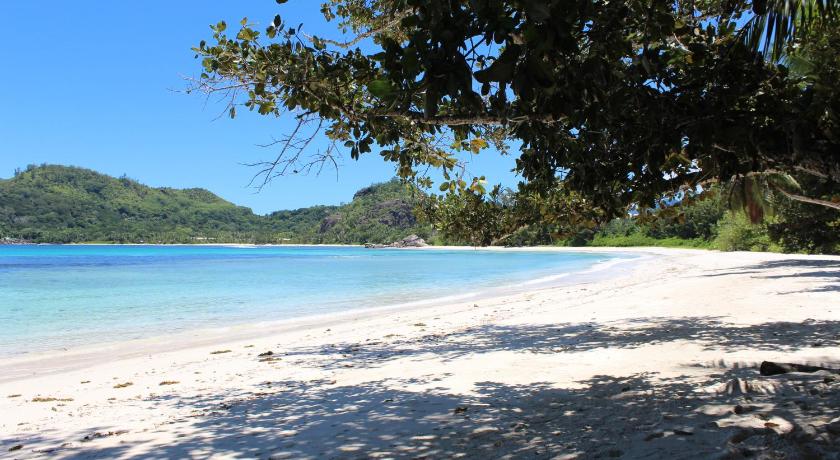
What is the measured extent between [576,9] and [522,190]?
11.3ft

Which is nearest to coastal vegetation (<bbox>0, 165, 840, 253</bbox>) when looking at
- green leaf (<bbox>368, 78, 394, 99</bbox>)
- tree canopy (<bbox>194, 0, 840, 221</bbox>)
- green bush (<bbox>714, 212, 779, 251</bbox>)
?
green bush (<bbox>714, 212, 779, 251</bbox>)

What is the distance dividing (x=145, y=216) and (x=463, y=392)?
508 feet

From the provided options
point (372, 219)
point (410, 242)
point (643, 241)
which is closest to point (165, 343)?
point (643, 241)

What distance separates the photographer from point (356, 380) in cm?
669

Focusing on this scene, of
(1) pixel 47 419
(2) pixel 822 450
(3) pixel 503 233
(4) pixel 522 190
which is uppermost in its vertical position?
(4) pixel 522 190

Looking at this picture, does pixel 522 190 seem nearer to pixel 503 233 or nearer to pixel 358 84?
pixel 503 233

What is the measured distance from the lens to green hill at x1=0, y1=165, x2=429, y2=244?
125000 mm

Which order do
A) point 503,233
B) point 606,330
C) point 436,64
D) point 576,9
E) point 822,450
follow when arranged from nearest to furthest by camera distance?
point 436,64 < point 576,9 < point 822,450 < point 503,233 < point 606,330

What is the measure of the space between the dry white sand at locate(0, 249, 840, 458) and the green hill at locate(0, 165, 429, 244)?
9907 centimetres

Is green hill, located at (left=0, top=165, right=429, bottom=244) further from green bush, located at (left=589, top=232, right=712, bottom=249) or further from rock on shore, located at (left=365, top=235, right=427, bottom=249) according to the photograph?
green bush, located at (left=589, top=232, right=712, bottom=249)

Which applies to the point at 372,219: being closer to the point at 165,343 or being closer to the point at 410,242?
the point at 410,242

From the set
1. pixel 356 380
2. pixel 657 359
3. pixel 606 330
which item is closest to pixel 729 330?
pixel 606 330

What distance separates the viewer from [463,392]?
5.50 m

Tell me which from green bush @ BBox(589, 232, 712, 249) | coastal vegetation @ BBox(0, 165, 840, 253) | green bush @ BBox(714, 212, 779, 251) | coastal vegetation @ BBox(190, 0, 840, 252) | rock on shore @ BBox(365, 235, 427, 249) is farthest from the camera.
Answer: rock on shore @ BBox(365, 235, 427, 249)
